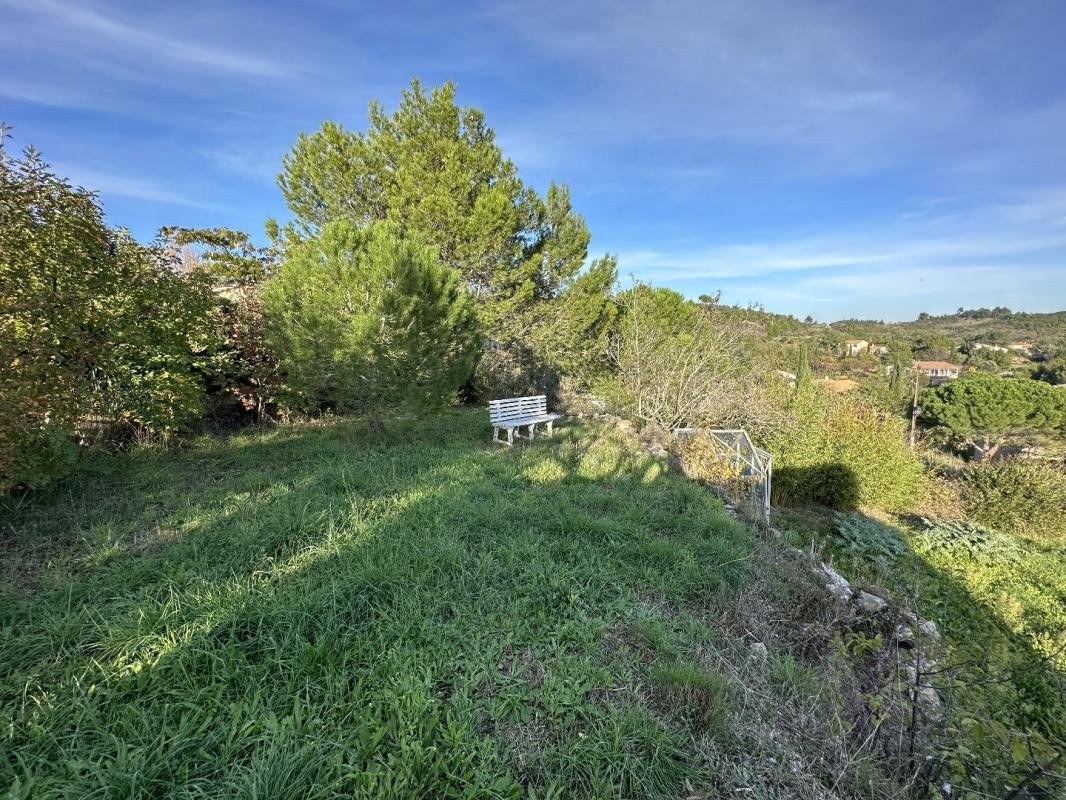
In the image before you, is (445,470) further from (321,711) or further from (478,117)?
(478,117)

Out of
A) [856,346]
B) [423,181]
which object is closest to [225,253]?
[423,181]

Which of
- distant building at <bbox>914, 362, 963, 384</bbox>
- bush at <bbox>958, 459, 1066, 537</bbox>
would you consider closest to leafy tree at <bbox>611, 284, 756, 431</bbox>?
bush at <bbox>958, 459, 1066, 537</bbox>

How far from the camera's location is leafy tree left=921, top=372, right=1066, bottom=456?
59.7ft

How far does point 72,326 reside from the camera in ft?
12.5

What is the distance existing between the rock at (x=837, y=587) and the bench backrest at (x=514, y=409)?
15.2ft

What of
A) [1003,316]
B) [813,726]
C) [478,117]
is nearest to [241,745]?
[813,726]

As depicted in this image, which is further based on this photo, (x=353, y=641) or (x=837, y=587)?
(x=837, y=587)

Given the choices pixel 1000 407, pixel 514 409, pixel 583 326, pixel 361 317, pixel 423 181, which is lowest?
pixel 1000 407

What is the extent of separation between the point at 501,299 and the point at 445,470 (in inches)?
264

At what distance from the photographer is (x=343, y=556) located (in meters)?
2.78

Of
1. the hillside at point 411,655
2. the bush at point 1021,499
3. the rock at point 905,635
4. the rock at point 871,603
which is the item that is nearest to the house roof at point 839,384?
the bush at point 1021,499

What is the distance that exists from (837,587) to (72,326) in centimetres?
690

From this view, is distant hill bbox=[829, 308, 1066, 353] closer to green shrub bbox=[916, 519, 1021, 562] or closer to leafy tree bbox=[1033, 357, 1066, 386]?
leafy tree bbox=[1033, 357, 1066, 386]

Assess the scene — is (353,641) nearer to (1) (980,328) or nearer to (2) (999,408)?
(2) (999,408)
